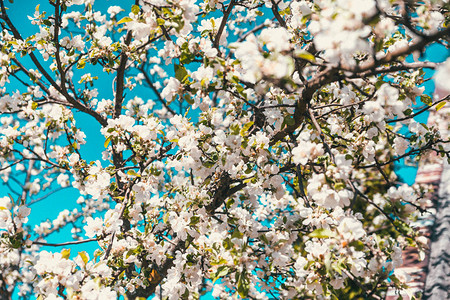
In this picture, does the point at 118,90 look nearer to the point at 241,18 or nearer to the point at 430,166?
the point at 241,18

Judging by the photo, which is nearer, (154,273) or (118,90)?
(154,273)

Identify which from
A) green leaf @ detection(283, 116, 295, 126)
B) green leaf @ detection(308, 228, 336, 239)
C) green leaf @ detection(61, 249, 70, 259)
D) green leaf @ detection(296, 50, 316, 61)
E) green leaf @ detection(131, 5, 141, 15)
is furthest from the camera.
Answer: green leaf @ detection(283, 116, 295, 126)

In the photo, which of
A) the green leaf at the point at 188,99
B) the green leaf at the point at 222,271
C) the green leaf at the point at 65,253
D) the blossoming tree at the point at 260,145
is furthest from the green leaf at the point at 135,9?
the green leaf at the point at 222,271

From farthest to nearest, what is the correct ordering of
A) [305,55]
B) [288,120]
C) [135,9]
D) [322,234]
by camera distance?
[288,120] → [135,9] → [322,234] → [305,55]

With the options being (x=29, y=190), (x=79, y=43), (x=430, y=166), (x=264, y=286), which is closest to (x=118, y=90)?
(x=79, y=43)

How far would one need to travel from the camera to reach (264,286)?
2.59 metres

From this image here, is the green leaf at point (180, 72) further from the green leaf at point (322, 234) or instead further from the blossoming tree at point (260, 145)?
the green leaf at point (322, 234)

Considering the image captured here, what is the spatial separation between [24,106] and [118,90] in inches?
35.4

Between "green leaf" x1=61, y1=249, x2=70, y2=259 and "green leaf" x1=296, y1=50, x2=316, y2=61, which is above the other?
"green leaf" x1=296, y1=50, x2=316, y2=61

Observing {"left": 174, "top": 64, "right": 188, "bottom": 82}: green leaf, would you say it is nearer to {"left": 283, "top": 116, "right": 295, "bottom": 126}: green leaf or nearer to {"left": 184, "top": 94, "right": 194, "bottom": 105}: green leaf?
{"left": 184, "top": 94, "right": 194, "bottom": 105}: green leaf

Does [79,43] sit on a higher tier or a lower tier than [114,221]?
higher

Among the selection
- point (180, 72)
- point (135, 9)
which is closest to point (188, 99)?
point (180, 72)

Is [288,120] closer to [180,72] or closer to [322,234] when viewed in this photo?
[180,72]

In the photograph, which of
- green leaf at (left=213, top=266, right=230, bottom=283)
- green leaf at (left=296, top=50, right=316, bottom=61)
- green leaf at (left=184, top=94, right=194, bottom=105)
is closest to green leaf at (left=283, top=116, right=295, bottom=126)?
green leaf at (left=184, top=94, right=194, bottom=105)
